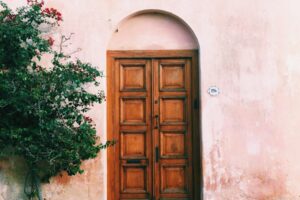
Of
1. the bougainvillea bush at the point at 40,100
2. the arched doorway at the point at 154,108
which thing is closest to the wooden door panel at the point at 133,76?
the arched doorway at the point at 154,108

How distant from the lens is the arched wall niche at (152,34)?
723 centimetres

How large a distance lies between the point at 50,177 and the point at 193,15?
337cm

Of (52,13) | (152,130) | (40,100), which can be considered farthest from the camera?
(152,130)

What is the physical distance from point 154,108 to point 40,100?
73.5 inches

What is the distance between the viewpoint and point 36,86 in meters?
6.35

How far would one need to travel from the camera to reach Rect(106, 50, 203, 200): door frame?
714 cm

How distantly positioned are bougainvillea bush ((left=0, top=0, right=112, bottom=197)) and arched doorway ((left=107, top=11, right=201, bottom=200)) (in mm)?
573

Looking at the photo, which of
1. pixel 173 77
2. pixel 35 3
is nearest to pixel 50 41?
pixel 35 3

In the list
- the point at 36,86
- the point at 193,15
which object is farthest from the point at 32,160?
the point at 193,15

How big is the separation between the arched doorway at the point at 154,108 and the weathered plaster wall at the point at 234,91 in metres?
0.25

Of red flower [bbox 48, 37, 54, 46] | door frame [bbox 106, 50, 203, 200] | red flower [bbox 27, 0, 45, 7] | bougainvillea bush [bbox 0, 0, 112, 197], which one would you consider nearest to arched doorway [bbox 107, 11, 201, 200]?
door frame [bbox 106, 50, 203, 200]

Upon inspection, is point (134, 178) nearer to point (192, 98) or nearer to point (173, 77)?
point (192, 98)

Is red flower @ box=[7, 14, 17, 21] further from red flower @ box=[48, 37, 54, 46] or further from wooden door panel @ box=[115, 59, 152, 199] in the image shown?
wooden door panel @ box=[115, 59, 152, 199]

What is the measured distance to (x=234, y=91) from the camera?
700 centimetres
